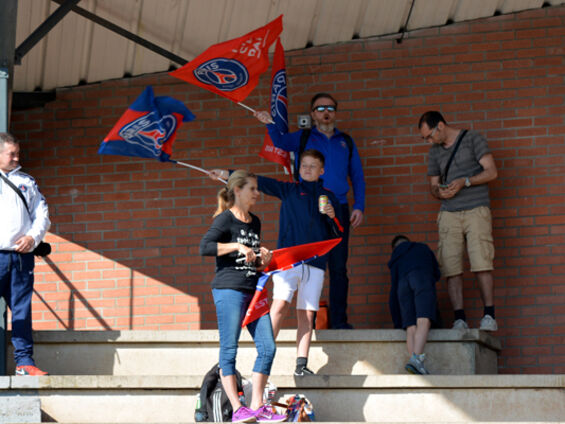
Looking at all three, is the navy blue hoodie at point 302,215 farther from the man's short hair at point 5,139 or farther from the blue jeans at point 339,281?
the man's short hair at point 5,139

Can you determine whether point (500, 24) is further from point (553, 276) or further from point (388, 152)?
point (553, 276)

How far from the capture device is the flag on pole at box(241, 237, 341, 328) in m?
5.75

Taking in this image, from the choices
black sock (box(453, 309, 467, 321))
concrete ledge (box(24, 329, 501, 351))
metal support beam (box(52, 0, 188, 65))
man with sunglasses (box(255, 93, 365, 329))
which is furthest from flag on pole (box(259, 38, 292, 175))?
black sock (box(453, 309, 467, 321))

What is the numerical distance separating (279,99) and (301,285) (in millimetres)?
1977

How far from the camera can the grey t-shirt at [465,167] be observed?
7.59 m

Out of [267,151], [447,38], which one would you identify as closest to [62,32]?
[267,151]

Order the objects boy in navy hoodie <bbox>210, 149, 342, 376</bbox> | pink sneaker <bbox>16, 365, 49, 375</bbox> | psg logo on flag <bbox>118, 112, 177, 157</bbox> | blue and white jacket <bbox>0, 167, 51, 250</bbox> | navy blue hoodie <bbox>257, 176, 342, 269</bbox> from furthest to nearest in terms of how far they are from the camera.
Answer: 1. psg logo on flag <bbox>118, 112, 177, 157</bbox>
2. navy blue hoodie <bbox>257, 176, 342, 269</bbox>
3. boy in navy hoodie <bbox>210, 149, 342, 376</bbox>
4. blue and white jacket <bbox>0, 167, 51, 250</bbox>
5. pink sneaker <bbox>16, 365, 49, 375</bbox>

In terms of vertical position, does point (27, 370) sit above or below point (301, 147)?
below

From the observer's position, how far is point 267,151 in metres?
8.07

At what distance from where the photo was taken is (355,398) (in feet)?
19.6

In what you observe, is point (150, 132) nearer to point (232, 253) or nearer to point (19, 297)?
point (19, 297)

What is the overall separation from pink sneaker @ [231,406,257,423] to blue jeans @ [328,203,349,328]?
2019 millimetres

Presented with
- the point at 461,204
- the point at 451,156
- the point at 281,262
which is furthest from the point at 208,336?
the point at 451,156

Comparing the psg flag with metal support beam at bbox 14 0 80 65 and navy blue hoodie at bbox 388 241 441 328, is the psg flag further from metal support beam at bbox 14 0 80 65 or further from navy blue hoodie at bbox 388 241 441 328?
navy blue hoodie at bbox 388 241 441 328
